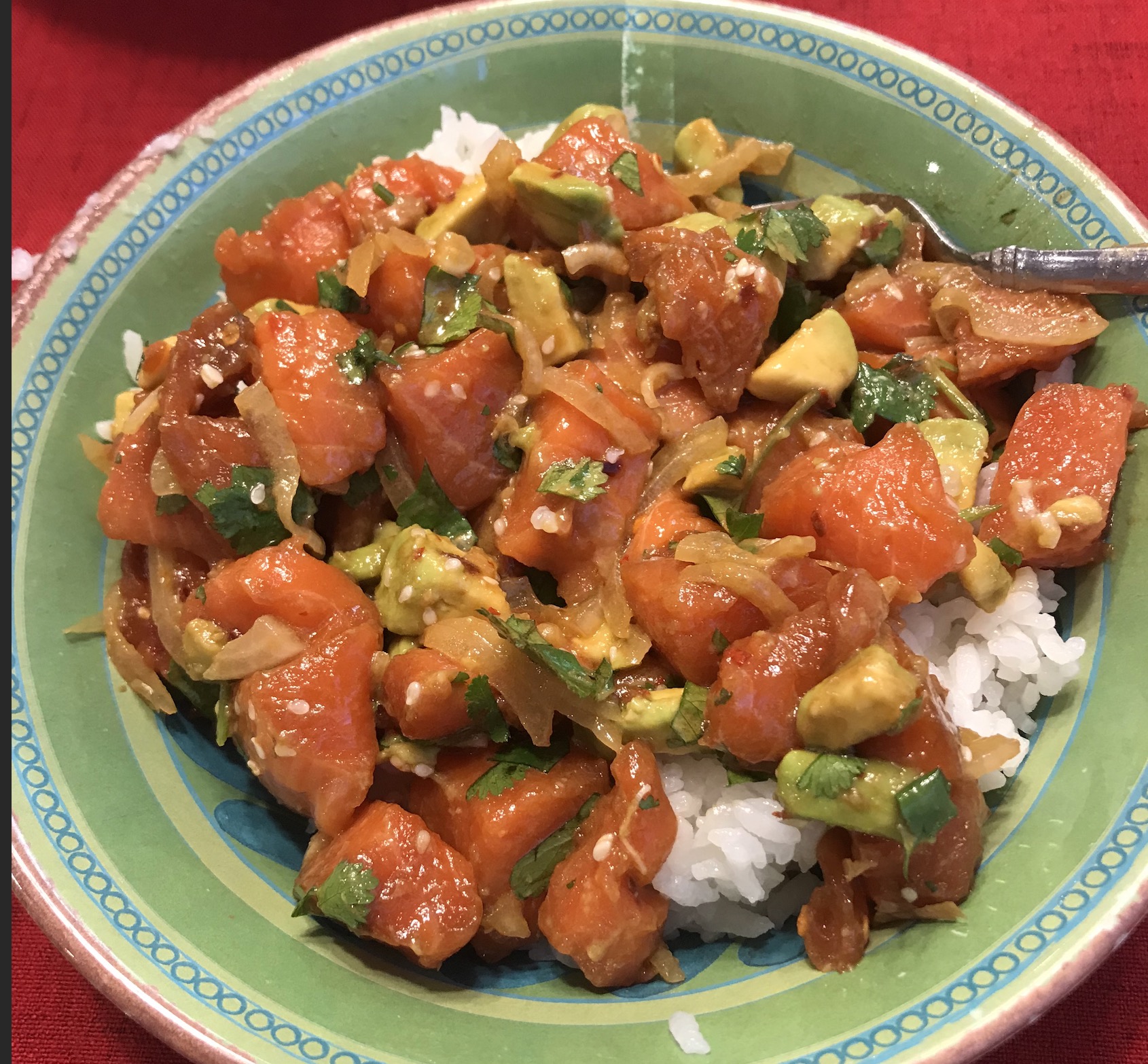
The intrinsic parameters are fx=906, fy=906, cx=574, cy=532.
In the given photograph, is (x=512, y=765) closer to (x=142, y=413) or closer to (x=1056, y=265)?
(x=142, y=413)

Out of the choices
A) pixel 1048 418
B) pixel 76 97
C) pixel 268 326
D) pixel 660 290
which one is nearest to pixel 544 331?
pixel 660 290

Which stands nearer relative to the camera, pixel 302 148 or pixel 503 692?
pixel 503 692

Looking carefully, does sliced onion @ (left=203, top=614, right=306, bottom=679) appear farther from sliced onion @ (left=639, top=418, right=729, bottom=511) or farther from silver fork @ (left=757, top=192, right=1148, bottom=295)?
silver fork @ (left=757, top=192, right=1148, bottom=295)

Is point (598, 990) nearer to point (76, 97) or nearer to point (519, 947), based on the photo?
point (519, 947)

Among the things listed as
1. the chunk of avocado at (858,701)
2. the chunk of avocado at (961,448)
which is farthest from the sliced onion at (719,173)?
the chunk of avocado at (858,701)

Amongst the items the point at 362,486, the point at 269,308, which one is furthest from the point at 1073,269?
the point at 269,308

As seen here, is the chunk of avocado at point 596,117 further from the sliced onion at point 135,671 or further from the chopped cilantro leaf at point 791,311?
the sliced onion at point 135,671

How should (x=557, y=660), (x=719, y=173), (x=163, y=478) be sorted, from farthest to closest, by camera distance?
Result: (x=719, y=173) < (x=163, y=478) < (x=557, y=660)
